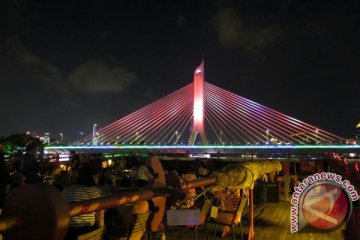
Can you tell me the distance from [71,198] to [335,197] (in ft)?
9.14

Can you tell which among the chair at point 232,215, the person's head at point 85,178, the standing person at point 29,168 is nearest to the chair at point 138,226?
the person's head at point 85,178

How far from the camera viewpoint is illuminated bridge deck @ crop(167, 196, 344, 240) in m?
6.40

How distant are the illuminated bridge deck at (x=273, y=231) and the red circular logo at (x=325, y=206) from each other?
746 mm

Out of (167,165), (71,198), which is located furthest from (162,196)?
(167,165)

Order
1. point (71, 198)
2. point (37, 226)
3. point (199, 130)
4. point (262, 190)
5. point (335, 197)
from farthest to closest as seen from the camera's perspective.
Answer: point (199, 130)
point (262, 190)
point (335, 197)
point (71, 198)
point (37, 226)

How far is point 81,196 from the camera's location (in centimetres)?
341

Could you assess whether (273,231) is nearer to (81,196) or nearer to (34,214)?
(81,196)

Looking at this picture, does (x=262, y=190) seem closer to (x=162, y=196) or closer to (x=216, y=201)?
(x=216, y=201)

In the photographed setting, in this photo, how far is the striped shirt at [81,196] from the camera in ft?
10.7

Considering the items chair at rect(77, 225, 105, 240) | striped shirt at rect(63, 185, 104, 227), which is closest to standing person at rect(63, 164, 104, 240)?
striped shirt at rect(63, 185, 104, 227)

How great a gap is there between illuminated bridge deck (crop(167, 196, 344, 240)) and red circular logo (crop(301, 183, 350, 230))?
29.4 inches

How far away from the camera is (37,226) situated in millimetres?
1347

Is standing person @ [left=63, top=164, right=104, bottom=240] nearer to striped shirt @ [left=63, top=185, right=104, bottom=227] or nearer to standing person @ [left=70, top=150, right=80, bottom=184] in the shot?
striped shirt @ [left=63, top=185, right=104, bottom=227]

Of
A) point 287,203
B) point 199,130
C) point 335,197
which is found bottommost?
point 287,203
